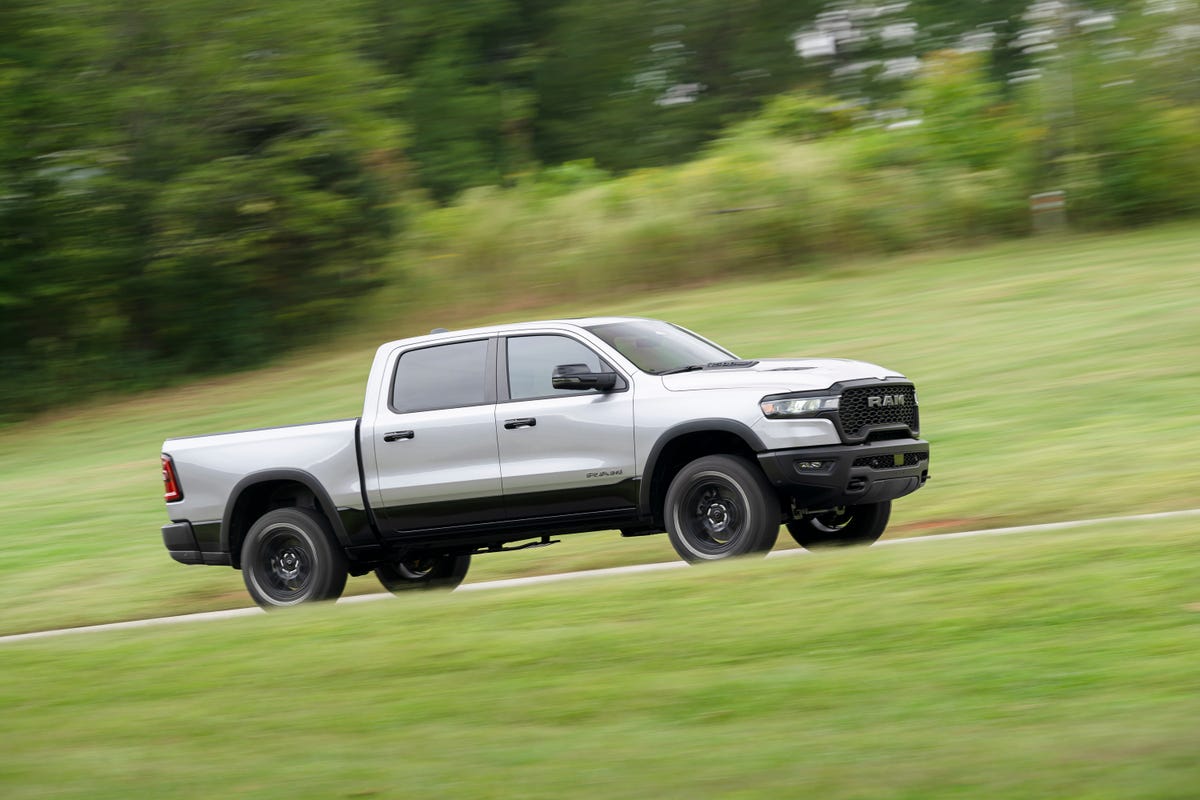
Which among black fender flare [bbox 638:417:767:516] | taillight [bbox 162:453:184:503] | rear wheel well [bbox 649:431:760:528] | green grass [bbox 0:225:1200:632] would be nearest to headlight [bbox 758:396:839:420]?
black fender flare [bbox 638:417:767:516]

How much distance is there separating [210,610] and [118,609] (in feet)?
2.62

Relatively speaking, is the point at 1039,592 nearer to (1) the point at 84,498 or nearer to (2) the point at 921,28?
(1) the point at 84,498

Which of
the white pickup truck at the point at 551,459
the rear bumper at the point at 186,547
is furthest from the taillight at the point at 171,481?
the rear bumper at the point at 186,547

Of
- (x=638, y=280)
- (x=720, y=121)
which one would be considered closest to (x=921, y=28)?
(x=720, y=121)

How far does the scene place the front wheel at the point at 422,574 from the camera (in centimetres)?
1234

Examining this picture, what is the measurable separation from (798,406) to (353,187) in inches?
929

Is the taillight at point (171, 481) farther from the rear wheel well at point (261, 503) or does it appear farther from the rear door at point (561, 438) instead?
the rear door at point (561, 438)

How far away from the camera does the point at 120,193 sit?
31062 millimetres

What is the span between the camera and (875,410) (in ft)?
33.4

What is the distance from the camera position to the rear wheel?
1113cm

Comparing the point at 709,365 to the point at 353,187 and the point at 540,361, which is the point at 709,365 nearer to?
the point at 540,361

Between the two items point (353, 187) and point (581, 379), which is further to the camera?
point (353, 187)

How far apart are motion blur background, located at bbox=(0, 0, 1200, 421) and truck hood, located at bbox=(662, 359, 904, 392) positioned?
19.9 m

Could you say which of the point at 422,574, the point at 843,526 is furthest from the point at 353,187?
the point at 843,526
